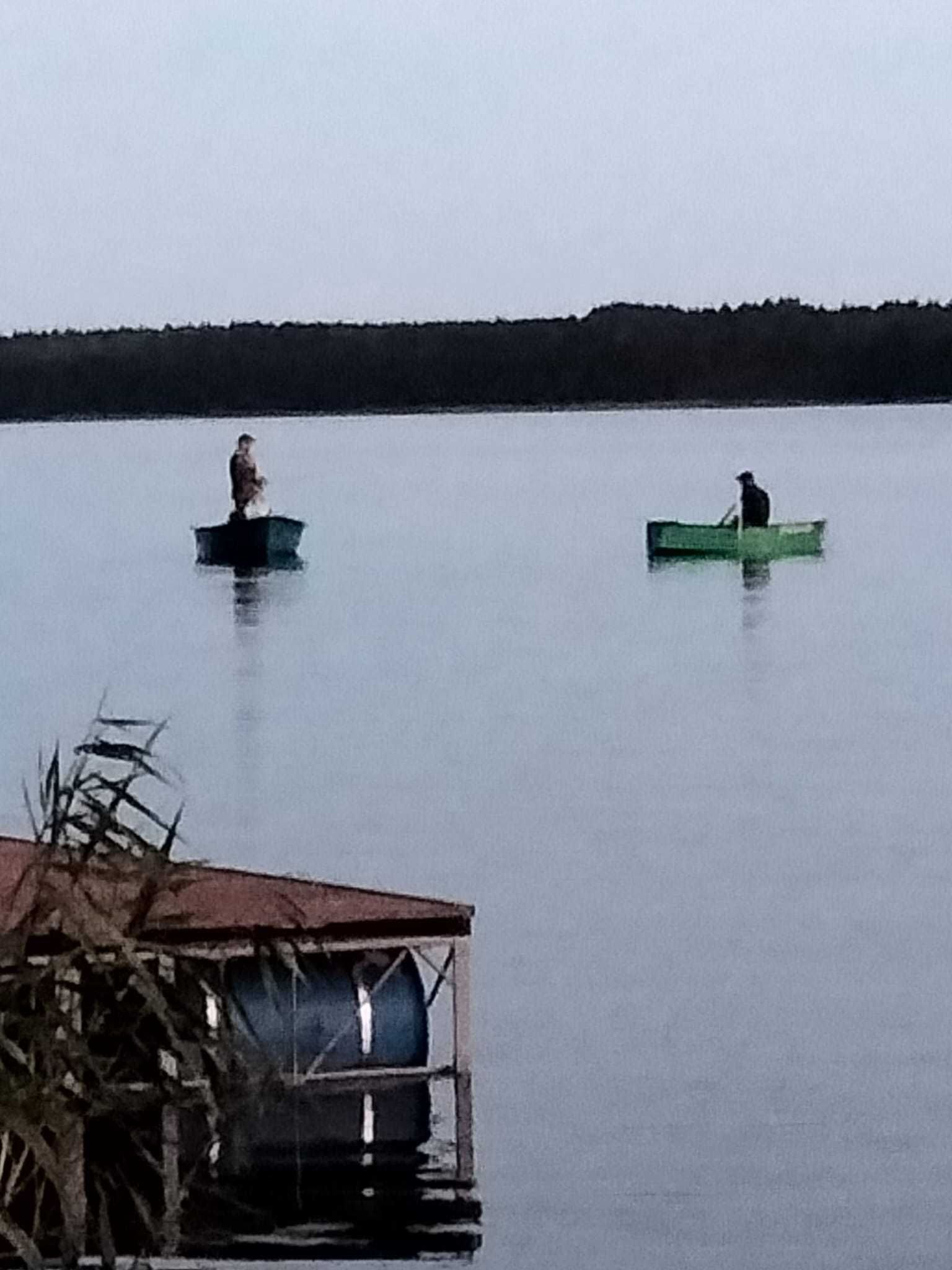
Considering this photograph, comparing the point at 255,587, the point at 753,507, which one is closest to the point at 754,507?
the point at 753,507

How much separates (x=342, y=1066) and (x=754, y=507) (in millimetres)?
33687

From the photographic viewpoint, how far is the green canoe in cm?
4734

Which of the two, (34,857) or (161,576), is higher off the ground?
(34,857)

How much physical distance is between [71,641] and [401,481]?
6980 cm

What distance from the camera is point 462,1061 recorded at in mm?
13297

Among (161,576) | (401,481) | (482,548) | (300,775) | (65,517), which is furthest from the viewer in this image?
(401,481)

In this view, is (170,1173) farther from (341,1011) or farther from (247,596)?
(247,596)

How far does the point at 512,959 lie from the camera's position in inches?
724

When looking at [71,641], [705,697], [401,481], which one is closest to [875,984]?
[705,697]

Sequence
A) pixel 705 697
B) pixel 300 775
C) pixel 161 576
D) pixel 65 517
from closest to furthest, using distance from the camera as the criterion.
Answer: pixel 300 775
pixel 705 697
pixel 161 576
pixel 65 517

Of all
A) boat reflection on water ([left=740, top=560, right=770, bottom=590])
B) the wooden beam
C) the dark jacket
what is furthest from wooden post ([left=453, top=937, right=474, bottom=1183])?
boat reflection on water ([left=740, top=560, right=770, bottom=590])

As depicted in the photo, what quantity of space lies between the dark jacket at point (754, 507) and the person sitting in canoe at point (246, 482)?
6278 mm

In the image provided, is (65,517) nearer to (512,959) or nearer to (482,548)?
(482,548)

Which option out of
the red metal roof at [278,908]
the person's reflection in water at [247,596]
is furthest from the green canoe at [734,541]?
the red metal roof at [278,908]
